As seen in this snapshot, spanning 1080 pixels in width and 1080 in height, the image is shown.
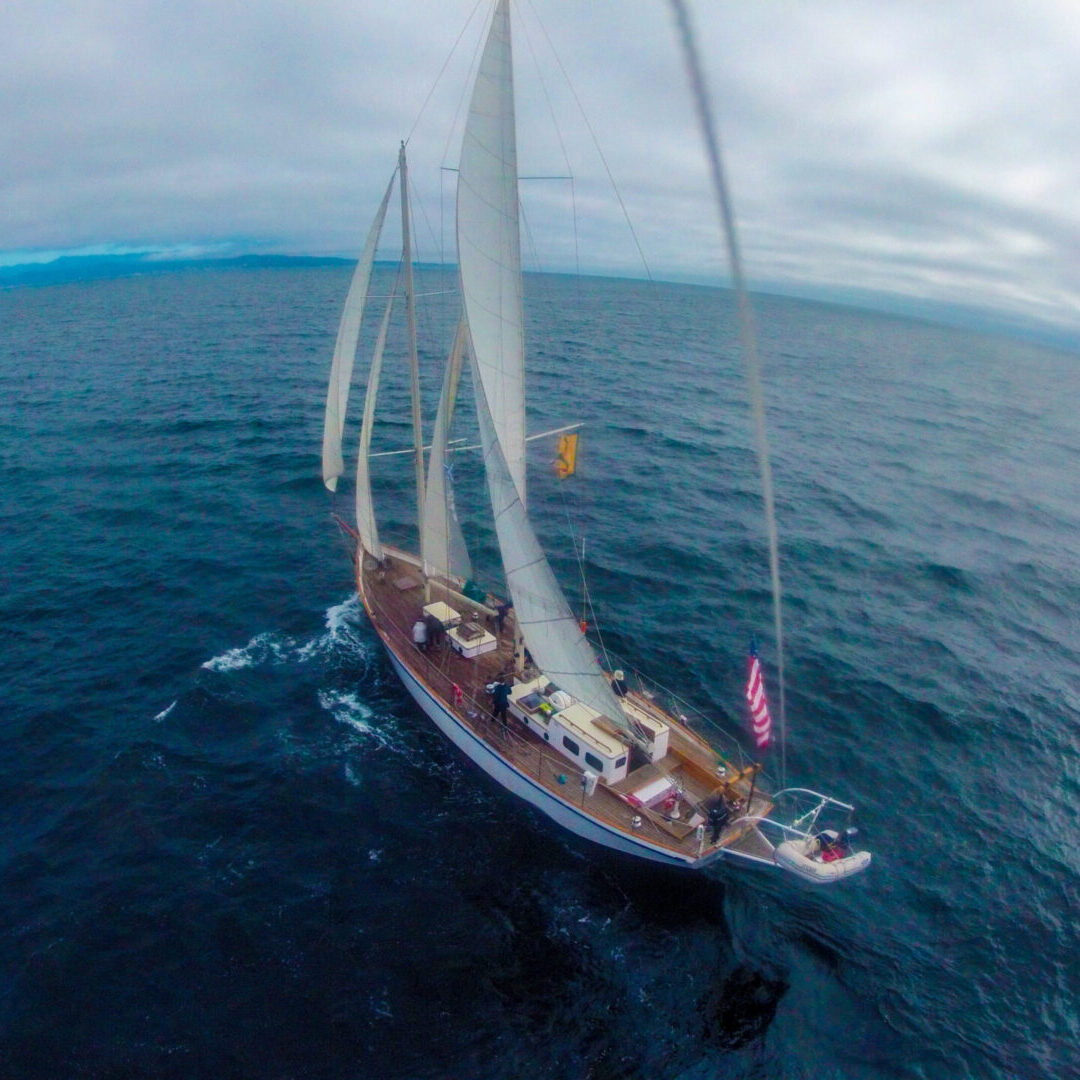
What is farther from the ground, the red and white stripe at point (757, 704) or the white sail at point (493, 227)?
the white sail at point (493, 227)

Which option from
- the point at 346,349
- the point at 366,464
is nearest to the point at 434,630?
the point at 366,464

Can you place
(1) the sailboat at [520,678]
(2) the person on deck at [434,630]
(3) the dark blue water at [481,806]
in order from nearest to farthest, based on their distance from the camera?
(3) the dark blue water at [481,806], (1) the sailboat at [520,678], (2) the person on deck at [434,630]

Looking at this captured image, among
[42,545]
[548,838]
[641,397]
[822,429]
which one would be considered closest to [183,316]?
[641,397]

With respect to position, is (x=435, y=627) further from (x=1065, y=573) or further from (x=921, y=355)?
(x=921, y=355)

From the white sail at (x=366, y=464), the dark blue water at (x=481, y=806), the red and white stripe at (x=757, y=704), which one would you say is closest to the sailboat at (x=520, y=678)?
the white sail at (x=366, y=464)

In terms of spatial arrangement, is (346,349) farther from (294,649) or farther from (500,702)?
(500,702)

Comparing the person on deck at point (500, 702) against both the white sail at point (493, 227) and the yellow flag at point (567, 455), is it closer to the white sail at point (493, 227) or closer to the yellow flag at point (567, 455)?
the white sail at point (493, 227)

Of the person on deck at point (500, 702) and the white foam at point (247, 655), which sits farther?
the white foam at point (247, 655)
